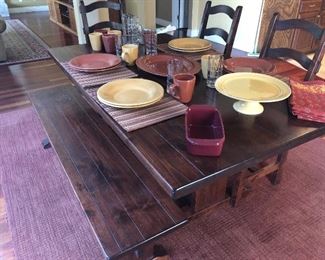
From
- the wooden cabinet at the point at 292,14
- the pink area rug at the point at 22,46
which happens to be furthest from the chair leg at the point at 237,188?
the pink area rug at the point at 22,46

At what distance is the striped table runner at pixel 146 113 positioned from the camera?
1048 millimetres

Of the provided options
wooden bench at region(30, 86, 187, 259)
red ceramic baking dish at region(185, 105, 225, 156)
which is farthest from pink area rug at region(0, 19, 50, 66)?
red ceramic baking dish at region(185, 105, 225, 156)

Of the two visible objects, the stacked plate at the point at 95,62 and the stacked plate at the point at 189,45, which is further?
the stacked plate at the point at 189,45

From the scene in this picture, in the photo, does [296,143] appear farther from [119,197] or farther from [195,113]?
[119,197]

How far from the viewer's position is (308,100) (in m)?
1.14

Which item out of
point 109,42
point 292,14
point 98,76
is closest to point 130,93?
point 98,76

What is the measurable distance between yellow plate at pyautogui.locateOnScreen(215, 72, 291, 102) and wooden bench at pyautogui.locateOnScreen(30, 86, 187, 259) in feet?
1.65

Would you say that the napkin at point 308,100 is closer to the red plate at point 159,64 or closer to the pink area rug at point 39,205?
the red plate at point 159,64

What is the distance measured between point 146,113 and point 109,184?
380 millimetres

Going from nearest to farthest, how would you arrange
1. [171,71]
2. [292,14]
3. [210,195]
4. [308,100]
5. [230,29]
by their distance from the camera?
[308,100], [171,71], [210,195], [230,29], [292,14]

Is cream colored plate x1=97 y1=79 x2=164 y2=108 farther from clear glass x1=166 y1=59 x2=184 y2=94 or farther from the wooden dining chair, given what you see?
the wooden dining chair

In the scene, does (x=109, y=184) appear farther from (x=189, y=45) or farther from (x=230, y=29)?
(x=230, y=29)

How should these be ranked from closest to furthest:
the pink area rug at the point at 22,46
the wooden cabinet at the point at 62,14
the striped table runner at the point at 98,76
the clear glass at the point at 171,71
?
the clear glass at the point at 171,71, the striped table runner at the point at 98,76, the pink area rug at the point at 22,46, the wooden cabinet at the point at 62,14

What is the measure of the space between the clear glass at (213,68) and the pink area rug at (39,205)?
0.82m
